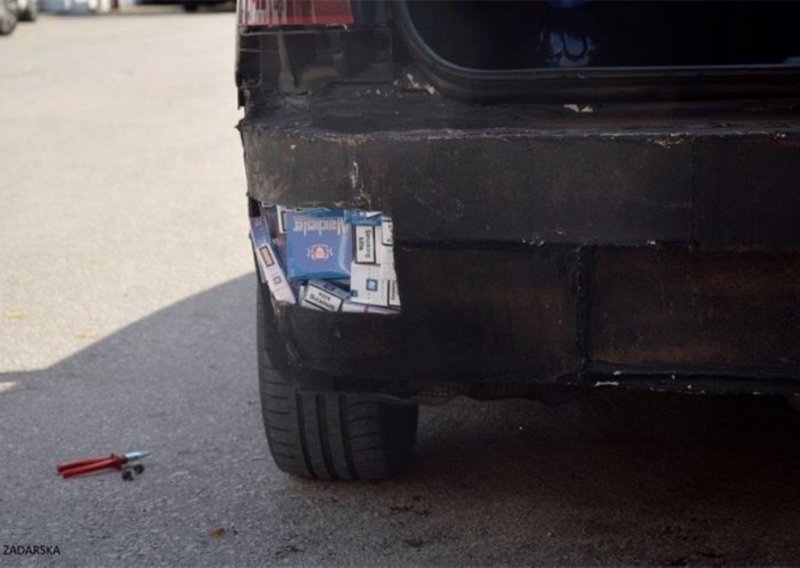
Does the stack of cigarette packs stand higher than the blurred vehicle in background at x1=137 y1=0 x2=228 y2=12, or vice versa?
the stack of cigarette packs

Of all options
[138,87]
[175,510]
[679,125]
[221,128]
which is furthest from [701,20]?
[138,87]

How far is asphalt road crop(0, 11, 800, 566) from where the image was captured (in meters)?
3.58

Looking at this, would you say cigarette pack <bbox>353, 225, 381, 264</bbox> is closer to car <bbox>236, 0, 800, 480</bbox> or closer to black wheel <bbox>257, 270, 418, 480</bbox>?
car <bbox>236, 0, 800, 480</bbox>

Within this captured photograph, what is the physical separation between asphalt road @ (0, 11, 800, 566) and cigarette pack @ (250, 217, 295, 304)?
0.63 m

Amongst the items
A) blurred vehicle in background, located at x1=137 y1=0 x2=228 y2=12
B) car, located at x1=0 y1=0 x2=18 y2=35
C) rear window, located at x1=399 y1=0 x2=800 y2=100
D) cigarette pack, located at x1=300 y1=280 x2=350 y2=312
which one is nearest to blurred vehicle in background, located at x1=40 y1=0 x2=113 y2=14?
blurred vehicle in background, located at x1=137 y1=0 x2=228 y2=12

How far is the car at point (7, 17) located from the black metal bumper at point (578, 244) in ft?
56.0

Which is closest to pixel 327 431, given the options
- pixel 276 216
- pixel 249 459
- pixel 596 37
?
pixel 249 459

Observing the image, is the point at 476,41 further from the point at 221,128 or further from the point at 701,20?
the point at 221,128

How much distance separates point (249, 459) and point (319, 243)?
1249 millimetres

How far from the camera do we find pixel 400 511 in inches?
150

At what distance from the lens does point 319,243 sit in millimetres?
3191

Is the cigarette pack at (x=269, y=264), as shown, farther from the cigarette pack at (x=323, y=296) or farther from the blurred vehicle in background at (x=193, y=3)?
the blurred vehicle in background at (x=193, y=3)

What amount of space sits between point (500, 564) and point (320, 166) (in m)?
0.98

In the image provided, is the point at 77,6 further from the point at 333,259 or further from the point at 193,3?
the point at 333,259
